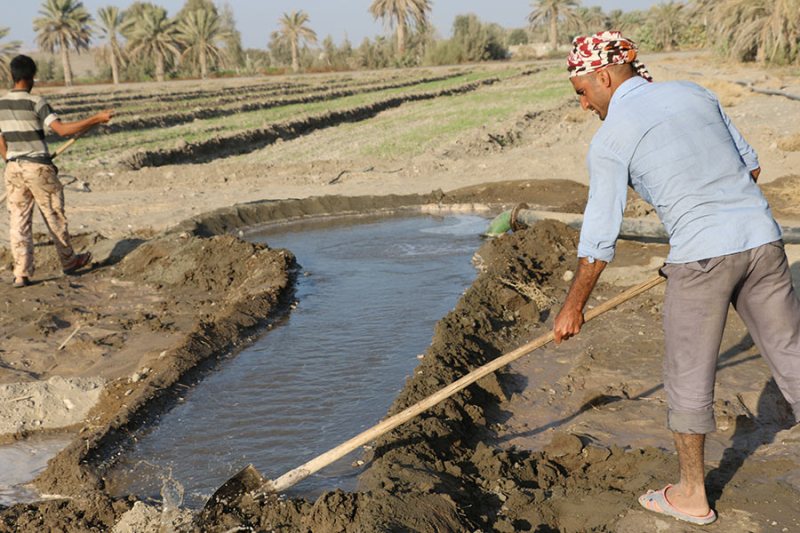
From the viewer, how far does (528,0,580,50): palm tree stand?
2749 inches

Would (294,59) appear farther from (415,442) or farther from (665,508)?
(665,508)

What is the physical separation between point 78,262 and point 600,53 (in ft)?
20.2

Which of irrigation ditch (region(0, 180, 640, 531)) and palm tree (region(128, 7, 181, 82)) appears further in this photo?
palm tree (region(128, 7, 181, 82))

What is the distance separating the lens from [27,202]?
7.35 m

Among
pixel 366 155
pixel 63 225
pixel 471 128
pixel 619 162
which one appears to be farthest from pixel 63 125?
pixel 471 128

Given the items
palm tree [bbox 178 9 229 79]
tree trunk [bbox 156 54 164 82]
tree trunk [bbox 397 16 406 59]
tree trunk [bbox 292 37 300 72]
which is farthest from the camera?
tree trunk [bbox 397 16 406 59]

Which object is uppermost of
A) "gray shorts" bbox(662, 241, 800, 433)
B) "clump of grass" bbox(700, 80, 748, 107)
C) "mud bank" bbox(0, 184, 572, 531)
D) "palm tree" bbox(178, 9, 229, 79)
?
"palm tree" bbox(178, 9, 229, 79)

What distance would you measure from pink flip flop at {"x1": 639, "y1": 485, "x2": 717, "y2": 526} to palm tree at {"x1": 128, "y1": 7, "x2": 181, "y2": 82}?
179ft

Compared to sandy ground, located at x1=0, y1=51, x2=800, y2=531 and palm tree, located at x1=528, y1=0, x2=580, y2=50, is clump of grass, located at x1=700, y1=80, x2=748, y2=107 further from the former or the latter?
palm tree, located at x1=528, y1=0, x2=580, y2=50

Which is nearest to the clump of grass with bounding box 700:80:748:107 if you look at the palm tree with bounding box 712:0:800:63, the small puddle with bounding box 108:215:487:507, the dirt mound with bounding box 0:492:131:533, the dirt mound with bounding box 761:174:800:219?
the palm tree with bounding box 712:0:800:63

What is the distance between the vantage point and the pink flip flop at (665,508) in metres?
3.15

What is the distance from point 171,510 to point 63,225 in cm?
484

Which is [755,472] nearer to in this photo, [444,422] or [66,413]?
[444,422]

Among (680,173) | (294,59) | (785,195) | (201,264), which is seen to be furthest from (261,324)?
(294,59)
